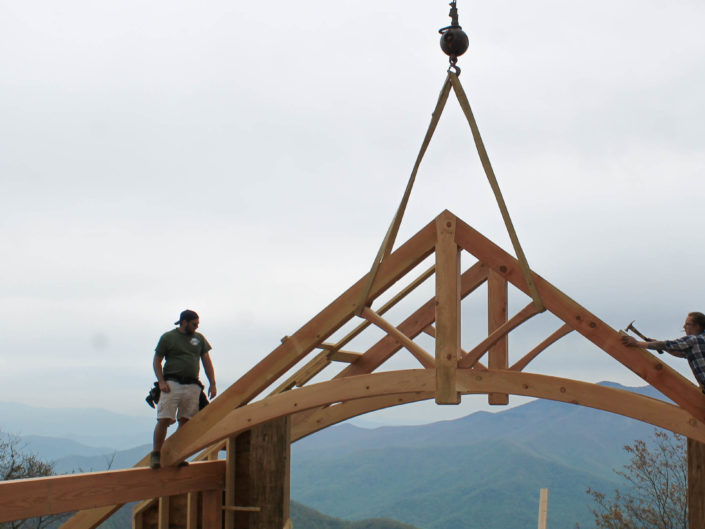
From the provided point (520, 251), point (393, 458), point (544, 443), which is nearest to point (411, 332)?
point (520, 251)

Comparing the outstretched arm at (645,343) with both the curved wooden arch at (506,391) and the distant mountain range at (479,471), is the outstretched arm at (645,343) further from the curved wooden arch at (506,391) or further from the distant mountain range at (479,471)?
the distant mountain range at (479,471)

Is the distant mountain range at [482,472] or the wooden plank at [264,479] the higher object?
the wooden plank at [264,479]

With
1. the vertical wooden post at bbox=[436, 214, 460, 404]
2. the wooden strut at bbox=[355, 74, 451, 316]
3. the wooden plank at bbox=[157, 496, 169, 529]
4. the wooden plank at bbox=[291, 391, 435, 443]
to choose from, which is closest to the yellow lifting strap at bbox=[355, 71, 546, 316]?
the wooden strut at bbox=[355, 74, 451, 316]

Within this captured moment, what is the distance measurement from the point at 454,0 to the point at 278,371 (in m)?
2.97

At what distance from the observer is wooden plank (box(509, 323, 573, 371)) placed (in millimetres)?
6672

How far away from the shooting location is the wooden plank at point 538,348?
6.67m

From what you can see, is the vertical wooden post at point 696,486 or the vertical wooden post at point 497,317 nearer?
the vertical wooden post at point 696,486

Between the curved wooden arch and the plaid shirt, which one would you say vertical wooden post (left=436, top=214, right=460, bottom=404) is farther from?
the plaid shirt

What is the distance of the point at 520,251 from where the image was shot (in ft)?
A: 15.9

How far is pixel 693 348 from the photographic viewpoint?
5012 mm

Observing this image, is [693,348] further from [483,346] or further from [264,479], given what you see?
[264,479]

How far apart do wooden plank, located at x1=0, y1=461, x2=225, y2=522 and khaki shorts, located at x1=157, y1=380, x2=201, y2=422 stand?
478 mm

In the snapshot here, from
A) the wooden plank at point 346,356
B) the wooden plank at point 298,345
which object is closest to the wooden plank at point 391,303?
the wooden plank at point 346,356

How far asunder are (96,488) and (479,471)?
12461 centimetres
